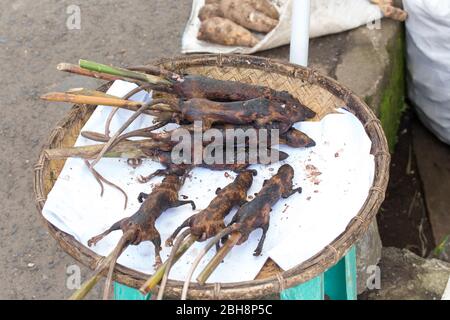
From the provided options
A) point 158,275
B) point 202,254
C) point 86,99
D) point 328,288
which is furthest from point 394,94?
point 158,275

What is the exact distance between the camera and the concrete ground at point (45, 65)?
9.32 ft

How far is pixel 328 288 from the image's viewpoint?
2656mm

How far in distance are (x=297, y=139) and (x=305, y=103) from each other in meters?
0.27

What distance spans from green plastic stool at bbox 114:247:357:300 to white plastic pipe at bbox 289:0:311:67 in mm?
820

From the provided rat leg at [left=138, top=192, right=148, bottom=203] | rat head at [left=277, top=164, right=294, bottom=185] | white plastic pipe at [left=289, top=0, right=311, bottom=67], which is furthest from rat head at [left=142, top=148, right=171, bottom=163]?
white plastic pipe at [left=289, top=0, right=311, bottom=67]

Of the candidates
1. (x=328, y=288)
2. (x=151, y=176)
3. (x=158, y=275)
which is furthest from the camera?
(x=328, y=288)

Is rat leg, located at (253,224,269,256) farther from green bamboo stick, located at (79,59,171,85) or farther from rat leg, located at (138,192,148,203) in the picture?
green bamboo stick, located at (79,59,171,85)

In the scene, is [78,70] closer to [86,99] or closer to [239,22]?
[86,99]

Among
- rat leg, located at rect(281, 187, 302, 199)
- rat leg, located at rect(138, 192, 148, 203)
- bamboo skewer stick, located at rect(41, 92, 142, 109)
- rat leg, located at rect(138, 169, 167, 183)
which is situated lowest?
rat leg, located at rect(138, 192, 148, 203)

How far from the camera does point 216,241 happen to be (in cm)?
182

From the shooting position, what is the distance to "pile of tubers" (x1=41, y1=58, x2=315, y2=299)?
190 centimetres
